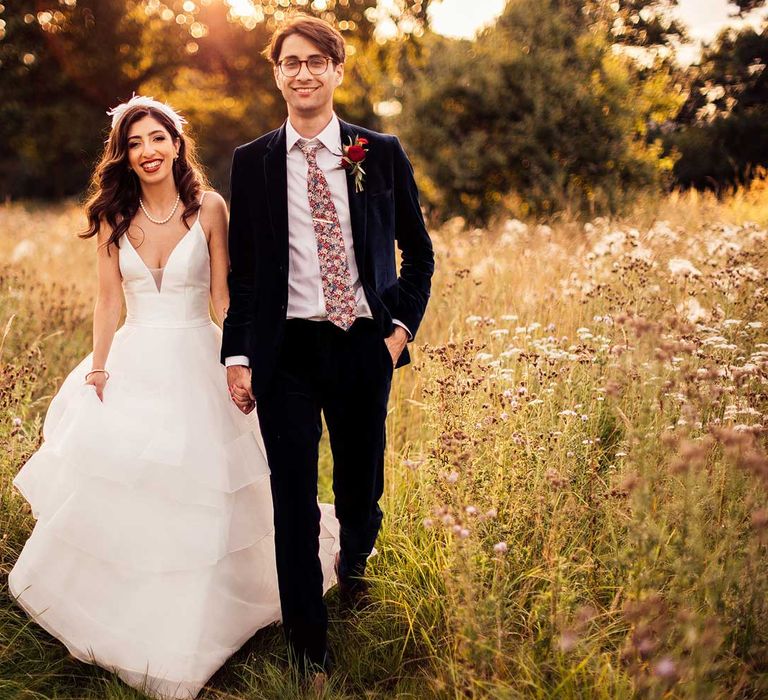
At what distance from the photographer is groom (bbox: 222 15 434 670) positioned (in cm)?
286

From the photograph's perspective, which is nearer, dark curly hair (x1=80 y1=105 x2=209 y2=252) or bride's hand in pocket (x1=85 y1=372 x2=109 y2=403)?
bride's hand in pocket (x1=85 y1=372 x2=109 y2=403)

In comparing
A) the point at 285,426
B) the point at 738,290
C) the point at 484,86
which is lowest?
the point at 285,426

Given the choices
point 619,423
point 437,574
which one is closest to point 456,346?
point 619,423

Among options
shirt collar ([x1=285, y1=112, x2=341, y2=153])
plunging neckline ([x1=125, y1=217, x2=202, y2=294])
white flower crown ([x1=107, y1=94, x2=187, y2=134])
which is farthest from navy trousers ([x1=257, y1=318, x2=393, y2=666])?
white flower crown ([x1=107, y1=94, x2=187, y2=134])

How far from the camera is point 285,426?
2.90m

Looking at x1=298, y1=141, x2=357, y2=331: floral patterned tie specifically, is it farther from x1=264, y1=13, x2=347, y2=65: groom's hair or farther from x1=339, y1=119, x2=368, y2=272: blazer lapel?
x1=264, y1=13, x2=347, y2=65: groom's hair

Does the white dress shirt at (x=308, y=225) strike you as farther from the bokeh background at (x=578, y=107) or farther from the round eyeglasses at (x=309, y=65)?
the bokeh background at (x=578, y=107)

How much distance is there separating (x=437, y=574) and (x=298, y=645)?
671mm

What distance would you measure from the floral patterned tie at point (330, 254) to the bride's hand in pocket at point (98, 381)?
4.01 ft

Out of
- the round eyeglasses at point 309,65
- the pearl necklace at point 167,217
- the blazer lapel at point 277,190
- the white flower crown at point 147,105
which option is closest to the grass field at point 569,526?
the blazer lapel at point 277,190

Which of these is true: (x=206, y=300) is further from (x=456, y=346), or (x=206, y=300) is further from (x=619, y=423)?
(x=619, y=423)

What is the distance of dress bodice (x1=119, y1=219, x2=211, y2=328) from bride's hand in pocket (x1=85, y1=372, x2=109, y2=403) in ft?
0.99

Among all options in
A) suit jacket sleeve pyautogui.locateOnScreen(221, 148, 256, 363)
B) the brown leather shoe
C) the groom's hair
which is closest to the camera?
the groom's hair

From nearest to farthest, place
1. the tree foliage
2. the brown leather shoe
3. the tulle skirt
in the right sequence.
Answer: the tulle skirt < the brown leather shoe < the tree foliage
